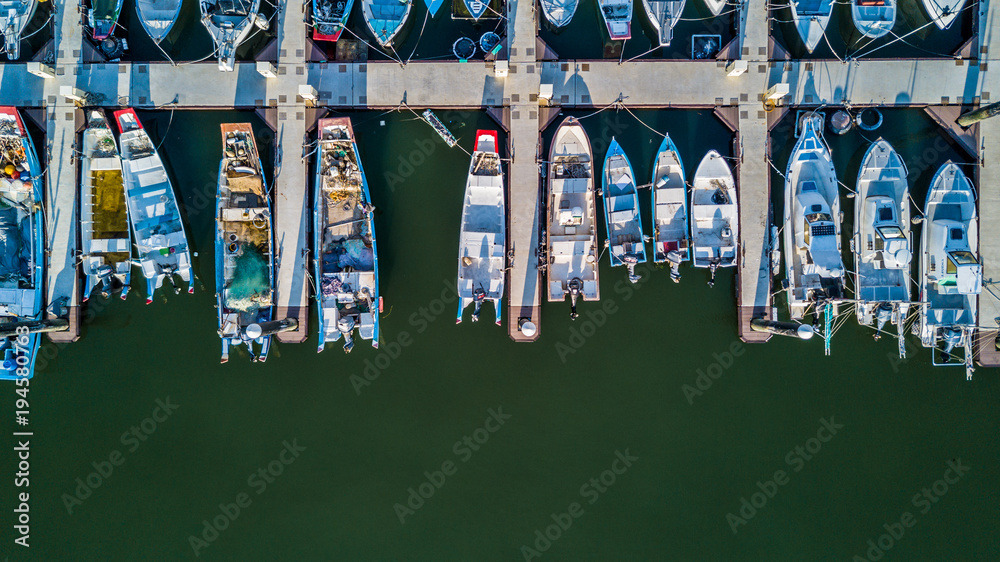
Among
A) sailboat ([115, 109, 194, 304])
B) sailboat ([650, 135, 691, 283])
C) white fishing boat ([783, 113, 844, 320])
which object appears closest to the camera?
white fishing boat ([783, 113, 844, 320])

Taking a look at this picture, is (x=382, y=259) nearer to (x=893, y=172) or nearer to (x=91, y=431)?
(x=91, y=431)

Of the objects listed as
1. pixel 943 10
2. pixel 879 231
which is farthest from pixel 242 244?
pixel 943 10

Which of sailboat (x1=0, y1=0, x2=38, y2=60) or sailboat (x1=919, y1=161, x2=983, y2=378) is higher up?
sailboat (x1=0, y1=0, x2=38, y2=60)

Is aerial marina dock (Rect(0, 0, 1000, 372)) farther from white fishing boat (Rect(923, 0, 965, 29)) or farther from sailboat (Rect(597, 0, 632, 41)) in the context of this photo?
sailboat (Rect(597, 0, 632, 41))

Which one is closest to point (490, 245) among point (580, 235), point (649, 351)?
point (580, 235)

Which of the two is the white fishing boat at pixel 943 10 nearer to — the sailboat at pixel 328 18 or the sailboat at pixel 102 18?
the sailboat at pixel 328 18

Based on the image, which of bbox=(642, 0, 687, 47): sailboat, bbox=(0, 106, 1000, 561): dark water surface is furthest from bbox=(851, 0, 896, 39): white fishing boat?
bbox=(642, 0, 687, 47): sailboat
